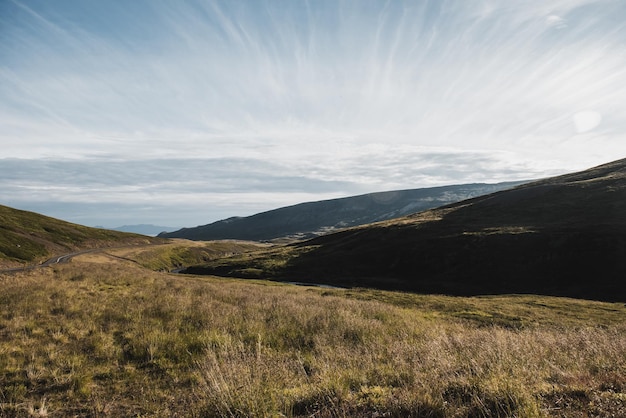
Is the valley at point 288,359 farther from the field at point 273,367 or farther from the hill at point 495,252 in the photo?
the hill at point 495,252

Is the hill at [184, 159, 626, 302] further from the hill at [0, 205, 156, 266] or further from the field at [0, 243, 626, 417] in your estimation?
the field at [0, 243, 626, 417]

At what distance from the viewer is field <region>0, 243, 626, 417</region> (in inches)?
252

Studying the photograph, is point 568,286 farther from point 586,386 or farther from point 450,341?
point 586,386

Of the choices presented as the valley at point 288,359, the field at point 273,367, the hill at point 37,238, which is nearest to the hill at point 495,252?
the valley at point 288,359

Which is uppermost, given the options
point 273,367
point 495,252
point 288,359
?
point 273,367

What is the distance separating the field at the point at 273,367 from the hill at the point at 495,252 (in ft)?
172

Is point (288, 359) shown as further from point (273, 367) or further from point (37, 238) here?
point (37, 238)

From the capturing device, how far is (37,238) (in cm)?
9975

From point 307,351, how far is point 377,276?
6436cm

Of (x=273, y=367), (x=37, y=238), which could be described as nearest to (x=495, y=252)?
(x=273, y=367)

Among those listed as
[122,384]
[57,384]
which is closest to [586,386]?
[122,384]

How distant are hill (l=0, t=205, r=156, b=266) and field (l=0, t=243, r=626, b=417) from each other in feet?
261

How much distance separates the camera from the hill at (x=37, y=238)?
80.6 m

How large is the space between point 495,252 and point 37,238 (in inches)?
4791
